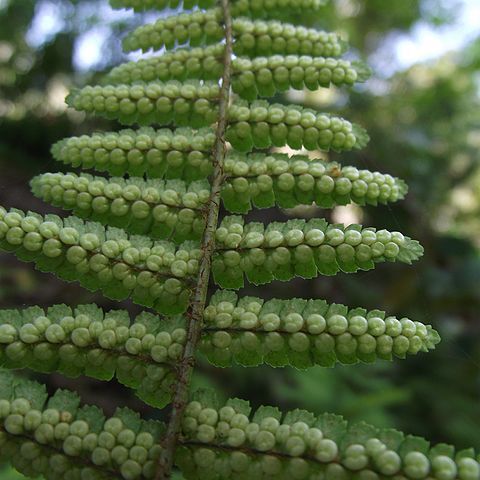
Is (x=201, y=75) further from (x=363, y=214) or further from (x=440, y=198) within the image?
(x=440, y=198)

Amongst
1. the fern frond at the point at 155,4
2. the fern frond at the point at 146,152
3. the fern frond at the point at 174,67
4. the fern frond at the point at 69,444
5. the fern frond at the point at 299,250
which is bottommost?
the fern frond at the point at 69,444

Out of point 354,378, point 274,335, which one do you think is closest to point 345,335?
point 274,335

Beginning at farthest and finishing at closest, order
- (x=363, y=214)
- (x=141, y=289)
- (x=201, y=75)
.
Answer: (x=363, y=214) → (x=201, y=75) → (x=141, y=289)

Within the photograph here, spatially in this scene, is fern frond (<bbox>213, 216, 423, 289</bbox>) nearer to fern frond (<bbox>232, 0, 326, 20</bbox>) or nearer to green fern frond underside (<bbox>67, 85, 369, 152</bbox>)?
green fern frond underside (<bbox>67, 85, 369, 152</bbox>)

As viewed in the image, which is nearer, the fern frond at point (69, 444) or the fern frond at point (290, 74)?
the fern frond at point (69, 444)

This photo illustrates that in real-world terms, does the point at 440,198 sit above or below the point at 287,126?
above

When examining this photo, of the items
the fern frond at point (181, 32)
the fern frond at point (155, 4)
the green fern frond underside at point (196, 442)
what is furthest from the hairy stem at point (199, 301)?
the fern frond at point (155, 4)

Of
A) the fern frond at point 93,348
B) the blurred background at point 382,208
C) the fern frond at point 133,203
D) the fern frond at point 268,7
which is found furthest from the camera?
the blurred background at point 382,208

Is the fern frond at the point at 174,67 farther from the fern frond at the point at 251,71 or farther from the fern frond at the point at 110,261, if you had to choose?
the fern frond at the point at 110,261
